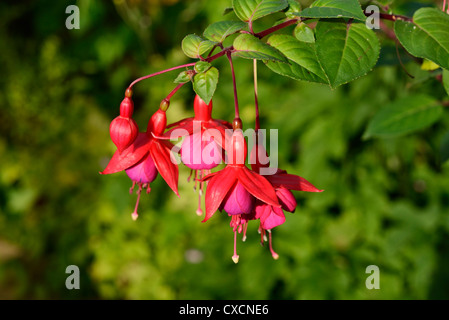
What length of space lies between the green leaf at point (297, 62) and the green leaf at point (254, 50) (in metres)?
0.01

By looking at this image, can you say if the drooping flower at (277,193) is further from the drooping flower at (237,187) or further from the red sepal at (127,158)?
the red sepal at (127,158)

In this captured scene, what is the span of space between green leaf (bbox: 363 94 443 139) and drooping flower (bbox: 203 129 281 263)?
0.46 metres

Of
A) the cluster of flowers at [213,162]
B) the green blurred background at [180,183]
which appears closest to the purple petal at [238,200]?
the cluster of flowers at [213,162]

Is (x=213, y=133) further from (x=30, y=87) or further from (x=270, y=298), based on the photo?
(x=30, y=87)

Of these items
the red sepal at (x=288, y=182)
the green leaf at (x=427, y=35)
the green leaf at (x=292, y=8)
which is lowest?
the red sepal at (x=288, y=182)

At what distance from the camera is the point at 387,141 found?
1.60 meters

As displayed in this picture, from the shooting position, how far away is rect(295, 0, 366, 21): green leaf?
0.51 metres

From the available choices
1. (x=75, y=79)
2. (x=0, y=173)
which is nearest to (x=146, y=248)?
(x=0, y=173)

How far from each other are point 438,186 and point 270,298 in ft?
2.45

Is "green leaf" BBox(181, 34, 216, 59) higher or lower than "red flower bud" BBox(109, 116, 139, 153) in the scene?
higher

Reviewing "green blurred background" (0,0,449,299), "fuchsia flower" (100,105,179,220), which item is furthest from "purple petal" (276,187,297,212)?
"green blurred background" (0,0,449,299)

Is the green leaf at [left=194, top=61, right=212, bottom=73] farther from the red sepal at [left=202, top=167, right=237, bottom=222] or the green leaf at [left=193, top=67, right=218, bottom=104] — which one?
the red sepal at [left=202, top=167, right=237, bottom=222]

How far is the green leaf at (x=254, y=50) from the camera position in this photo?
0.50m

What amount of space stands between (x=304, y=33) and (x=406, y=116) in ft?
1.50
